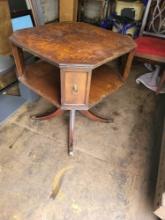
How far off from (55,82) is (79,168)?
583mm

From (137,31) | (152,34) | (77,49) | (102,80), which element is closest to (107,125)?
(102,80)

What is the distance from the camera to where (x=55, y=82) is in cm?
119

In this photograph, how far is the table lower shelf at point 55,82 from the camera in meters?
1.08

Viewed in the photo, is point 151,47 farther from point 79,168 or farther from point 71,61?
point 79,168

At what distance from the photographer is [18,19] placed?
Answer: 1592 millimetres

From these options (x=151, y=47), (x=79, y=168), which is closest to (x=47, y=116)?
(x=79, y=168)

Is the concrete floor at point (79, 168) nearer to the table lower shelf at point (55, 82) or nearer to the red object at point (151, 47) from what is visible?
the table lower shelf at point (55, 82)

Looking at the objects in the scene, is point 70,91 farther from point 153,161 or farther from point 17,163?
point 153,161

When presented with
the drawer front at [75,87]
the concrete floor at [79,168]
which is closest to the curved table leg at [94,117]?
the concrete floor at [79,168]

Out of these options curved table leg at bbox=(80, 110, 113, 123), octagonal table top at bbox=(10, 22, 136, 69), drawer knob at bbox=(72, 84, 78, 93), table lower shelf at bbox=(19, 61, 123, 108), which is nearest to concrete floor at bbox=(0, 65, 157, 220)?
curved table leg at bbox=(80, 110, 113, 123)

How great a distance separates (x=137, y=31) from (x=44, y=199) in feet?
6.62

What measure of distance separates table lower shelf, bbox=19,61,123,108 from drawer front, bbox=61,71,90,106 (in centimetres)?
7

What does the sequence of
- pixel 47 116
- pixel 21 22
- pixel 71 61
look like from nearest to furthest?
pixel 71 61 < pixel 47 116 < pixel 21 22

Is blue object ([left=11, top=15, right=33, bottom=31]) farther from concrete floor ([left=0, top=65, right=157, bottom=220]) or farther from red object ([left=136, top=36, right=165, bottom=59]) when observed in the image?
red object ([left=136, top=36, right=165, bottom=59])
